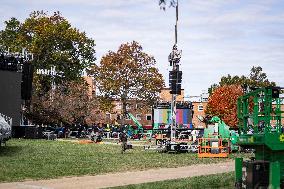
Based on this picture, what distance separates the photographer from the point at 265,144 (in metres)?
9.48

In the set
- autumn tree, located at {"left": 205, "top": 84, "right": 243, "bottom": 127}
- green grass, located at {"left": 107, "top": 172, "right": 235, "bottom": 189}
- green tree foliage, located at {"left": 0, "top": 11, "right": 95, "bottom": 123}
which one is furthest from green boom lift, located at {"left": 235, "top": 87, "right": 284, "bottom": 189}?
autumn tree, located at {"left": 205, "top": 84, "right": 243, "bottom": 127}

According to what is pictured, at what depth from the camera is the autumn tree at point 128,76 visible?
212 ft

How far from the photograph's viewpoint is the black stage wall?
39906 millimetres

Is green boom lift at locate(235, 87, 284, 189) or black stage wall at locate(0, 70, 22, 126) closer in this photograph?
green boom lift at locate(235, 87, 284, 189)

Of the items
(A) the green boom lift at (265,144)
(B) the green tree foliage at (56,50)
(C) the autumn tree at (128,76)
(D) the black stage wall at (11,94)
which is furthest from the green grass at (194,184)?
(C) the autumn tree at (128,76)

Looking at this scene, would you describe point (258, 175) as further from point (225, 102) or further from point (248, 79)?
point (248, 79)

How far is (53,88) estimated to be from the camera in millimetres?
57344

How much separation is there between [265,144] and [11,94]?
33.7 metres

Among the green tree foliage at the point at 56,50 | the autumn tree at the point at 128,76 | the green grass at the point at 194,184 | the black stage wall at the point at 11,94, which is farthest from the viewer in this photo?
the autumn tree at the point at 128,76

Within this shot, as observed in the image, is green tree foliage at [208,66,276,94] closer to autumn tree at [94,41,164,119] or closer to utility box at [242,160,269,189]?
autumn tree at [94,41,164,119]

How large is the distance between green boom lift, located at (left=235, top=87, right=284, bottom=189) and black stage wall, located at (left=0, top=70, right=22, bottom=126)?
32.1m

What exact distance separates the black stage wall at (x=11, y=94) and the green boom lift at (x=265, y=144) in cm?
3212

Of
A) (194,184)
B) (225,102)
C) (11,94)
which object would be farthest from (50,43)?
(194,184)

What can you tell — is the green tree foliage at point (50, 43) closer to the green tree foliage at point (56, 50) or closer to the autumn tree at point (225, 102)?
the green tree foliage at point (56, 50)
